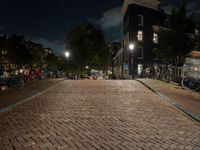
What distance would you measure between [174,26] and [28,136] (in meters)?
29.7

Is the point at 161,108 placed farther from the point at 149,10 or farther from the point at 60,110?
the point at 149,10

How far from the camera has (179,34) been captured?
33.0 m

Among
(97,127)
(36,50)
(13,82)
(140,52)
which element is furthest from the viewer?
(36,50)

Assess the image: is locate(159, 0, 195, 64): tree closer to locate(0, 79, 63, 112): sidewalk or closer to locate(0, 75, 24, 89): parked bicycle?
locate(0, 79, 63, 112): sidewalk

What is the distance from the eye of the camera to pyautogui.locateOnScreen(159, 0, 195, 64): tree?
32969mm

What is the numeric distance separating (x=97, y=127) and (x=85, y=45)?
46.7m

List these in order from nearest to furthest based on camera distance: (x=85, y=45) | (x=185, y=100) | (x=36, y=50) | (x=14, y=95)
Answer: (x=185, y=100) < (x=14, y=95) < (x=85, y=45) < (x=36, y=50)

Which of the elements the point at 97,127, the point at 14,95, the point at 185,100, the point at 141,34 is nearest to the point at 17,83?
the point at 14,95

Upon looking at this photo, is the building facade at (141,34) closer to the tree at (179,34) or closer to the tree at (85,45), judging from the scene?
the tree at (85,45)

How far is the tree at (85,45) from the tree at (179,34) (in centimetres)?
2242

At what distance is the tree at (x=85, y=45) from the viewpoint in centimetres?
5359

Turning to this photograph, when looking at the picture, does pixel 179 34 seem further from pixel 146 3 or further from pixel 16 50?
pixel 16 50

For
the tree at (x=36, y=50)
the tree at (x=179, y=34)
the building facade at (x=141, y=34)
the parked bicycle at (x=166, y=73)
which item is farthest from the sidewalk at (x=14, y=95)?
the tree at (x=36, y=50)

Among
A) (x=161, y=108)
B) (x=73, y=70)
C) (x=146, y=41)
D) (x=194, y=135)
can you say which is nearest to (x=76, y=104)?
(x=161, y=108)
